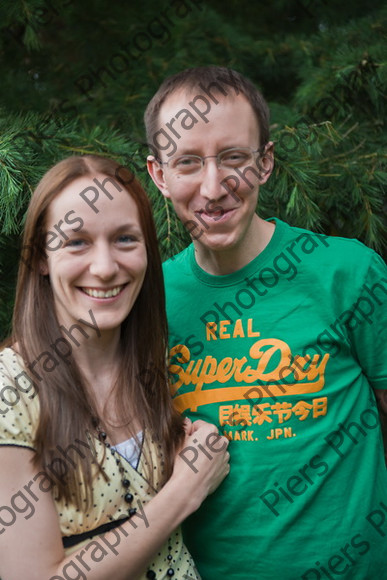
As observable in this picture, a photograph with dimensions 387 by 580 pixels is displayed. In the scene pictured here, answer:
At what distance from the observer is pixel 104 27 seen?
301 cm

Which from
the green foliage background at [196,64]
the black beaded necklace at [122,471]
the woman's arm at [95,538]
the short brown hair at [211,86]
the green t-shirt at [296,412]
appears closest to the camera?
the woman's arm at [95,538]

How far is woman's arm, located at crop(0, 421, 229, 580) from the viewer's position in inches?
58.4

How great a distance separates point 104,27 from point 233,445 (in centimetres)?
201

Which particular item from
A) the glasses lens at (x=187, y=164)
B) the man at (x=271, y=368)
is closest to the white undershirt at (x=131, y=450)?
the man at (x=271, y=368)

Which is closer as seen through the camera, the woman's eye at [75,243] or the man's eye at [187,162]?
the woman's eye at [75,243]

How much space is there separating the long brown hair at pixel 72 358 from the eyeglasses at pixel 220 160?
0.14 metres

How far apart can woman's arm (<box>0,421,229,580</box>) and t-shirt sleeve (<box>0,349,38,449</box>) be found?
0.09ft

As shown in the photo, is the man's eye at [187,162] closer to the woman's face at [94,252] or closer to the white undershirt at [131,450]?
the woman's face at [94,252]

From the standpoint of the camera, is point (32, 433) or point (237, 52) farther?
point (237, 52)

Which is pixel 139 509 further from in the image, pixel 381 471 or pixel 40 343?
pixel 381 471

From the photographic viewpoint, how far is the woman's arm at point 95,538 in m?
1.48

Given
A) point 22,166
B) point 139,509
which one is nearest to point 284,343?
point 139,509

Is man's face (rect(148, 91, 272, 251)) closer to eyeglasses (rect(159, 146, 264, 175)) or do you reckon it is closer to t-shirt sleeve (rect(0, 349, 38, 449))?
eyeglasses (rect(159, 146, 264, 175))

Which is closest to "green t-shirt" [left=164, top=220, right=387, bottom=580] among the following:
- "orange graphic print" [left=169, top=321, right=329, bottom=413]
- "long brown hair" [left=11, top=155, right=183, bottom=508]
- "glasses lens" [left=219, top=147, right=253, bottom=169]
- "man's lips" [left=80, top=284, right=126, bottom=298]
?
"orange graphic print" [left=169, top=321, right=329, bottom=413]
